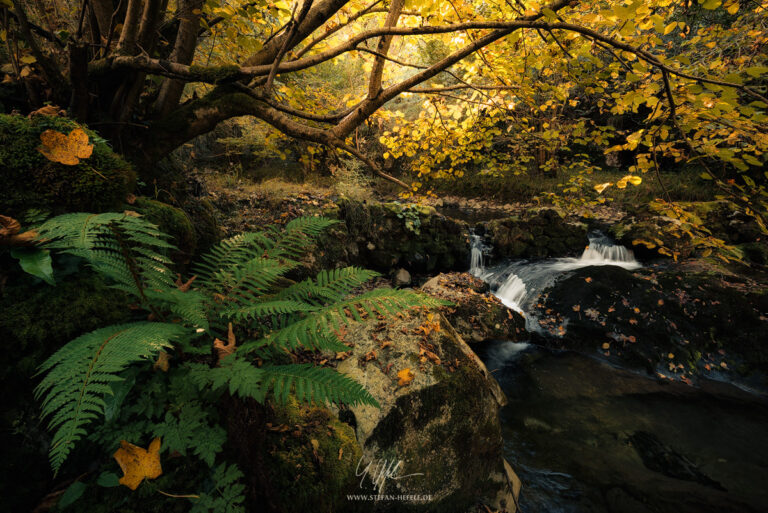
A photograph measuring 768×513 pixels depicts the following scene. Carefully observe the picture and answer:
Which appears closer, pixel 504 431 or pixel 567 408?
pixel 504 431

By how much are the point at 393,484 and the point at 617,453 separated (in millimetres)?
3444

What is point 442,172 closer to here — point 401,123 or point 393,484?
point 401,123

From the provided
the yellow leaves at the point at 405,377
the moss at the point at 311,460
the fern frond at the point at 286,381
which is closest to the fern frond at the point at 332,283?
the fern frond at the point at 286,381

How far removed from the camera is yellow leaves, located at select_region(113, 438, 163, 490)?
1152mm

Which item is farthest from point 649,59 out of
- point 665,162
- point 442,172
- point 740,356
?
point 665,162

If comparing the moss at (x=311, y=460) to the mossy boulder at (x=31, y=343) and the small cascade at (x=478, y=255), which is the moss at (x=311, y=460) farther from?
the small cascade at (x=478, y=255)

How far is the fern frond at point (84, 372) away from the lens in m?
0.87

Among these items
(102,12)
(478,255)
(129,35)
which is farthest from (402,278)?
(102,12)

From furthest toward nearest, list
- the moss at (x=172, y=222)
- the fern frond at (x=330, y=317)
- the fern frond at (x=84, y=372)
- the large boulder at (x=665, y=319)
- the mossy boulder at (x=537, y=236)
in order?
the mossy boulder at (x=537, y=236), the large boulder at (x=665, y=319), the moss at (x=172, y=222), the fern frond at (x=330, y=317), the fern frond at (x=84, y=372)

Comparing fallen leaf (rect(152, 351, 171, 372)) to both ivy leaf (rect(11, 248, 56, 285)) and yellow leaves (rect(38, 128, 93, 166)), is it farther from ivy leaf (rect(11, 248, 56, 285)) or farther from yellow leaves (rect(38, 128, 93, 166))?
yellow leaves (rect(38, 128, 93, 166))

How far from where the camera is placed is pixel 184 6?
122 inches
